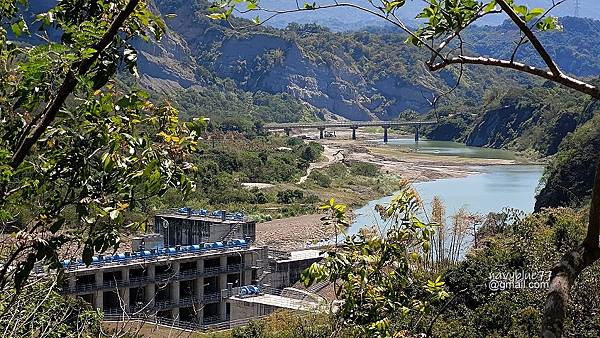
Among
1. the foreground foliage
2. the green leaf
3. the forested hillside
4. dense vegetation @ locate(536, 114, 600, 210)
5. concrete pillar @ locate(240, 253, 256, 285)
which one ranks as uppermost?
the forested hillside

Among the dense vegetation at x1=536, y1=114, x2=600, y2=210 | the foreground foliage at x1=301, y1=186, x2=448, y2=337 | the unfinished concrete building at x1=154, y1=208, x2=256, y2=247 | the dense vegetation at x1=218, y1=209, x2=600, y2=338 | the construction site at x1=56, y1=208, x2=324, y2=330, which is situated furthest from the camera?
the dense vegetation at x1=536, y1=114, x2=600, y2=210

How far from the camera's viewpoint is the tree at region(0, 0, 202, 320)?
6.49 ft

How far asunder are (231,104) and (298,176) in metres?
41.7

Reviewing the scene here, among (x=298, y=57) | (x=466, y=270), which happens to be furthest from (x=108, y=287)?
(x=298, y=57)

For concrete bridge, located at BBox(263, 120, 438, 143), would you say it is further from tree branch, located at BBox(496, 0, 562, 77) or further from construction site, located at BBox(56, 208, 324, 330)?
tree branch, located at BBox(496, 0, 562, 77)

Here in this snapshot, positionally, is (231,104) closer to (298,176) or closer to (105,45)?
(298,176)

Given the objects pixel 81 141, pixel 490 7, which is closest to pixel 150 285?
pixel 81 141

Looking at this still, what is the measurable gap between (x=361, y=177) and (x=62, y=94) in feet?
131

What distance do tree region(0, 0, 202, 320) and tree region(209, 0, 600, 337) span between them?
414 millimetres

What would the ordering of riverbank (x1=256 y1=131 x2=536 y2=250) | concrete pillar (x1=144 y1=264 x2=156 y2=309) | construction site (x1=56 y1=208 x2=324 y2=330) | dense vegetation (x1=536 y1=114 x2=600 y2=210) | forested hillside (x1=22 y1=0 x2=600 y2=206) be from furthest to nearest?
Result: forested hillside (x1=22 y1=0 x2=600 y2=206) → riverbank (x1=256 y1=131 x2=536 y2=250) → dense vegetation (x1=536 y1=114 x2=600 y2=210) → concrete pillar (x1=144 y1=264 x2=156 y2=309) → construction site (x1=56 y1=208 x2=324 y2=330)

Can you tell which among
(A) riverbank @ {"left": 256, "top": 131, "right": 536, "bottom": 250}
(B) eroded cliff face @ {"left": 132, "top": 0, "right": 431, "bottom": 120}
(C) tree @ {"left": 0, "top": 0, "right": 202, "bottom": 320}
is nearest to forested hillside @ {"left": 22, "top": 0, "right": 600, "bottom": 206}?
(B) eroded cliff face @ {"left": 132, "top": 0, "right": 431, "bottom": 120}

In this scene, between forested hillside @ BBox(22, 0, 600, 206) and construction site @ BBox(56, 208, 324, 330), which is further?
forested hillside @ BBox(22, 0, 600, 206)

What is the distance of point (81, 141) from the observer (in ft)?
6.95

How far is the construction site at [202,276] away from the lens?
15.1 metres
